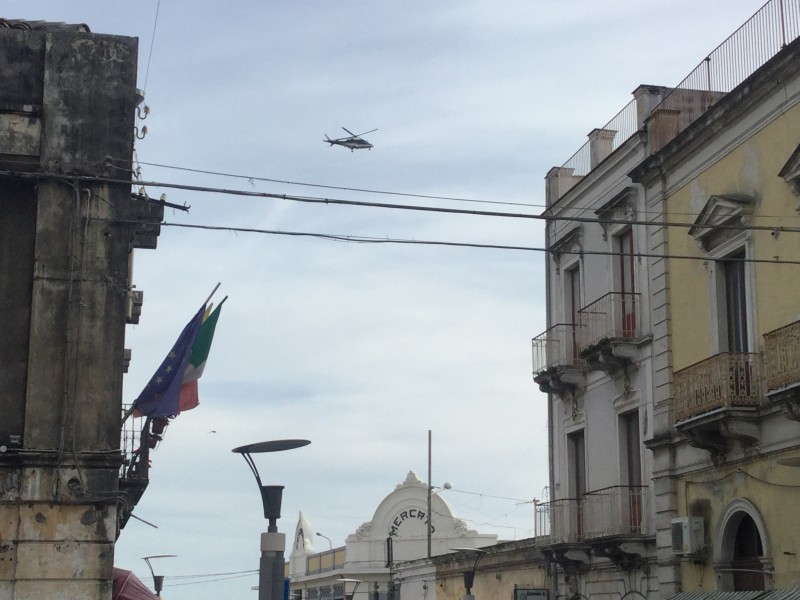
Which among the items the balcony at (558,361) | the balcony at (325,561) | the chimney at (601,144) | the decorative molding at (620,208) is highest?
the chimney at (601,144)

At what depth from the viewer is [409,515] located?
58000 millimetres

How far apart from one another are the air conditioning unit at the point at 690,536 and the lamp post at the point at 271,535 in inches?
338

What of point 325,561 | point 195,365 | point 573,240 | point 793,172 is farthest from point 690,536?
point 325,561

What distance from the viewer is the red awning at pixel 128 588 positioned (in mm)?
21688

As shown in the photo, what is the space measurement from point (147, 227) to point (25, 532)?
577 cm

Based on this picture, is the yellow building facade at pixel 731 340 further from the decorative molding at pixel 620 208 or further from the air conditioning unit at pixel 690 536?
the decorative molding at pixel 620 208

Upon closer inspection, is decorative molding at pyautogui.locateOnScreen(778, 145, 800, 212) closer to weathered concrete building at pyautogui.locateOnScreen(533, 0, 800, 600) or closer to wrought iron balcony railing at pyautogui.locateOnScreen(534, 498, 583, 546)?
weathered concrete building at pyautogui.locateOnScreen(533, 0, 800, 600)

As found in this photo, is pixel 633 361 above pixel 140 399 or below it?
above

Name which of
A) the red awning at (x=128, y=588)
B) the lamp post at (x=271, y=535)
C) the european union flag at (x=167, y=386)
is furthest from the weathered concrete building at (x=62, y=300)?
the red awning at (x=128, y=588)

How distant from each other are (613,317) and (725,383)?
5263mm

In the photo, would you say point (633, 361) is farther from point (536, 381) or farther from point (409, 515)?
point (409, 515)

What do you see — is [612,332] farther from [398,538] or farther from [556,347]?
[398,538]

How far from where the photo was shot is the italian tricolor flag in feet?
66.8

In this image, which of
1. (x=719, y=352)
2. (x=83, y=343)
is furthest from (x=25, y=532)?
(x=719, y=352)
